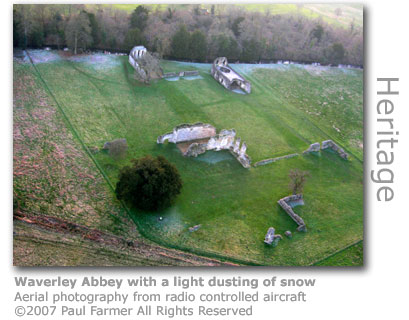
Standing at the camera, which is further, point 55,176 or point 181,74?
point 181,74

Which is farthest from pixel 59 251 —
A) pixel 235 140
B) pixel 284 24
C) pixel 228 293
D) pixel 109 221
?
pixel 284 24

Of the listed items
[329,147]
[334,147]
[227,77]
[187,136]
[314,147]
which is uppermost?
[227,77]

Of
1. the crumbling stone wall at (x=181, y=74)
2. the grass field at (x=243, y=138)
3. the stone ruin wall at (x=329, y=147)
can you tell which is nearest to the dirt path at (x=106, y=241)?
the grass field at (x=243, y=138)

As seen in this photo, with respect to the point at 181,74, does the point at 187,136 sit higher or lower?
lower

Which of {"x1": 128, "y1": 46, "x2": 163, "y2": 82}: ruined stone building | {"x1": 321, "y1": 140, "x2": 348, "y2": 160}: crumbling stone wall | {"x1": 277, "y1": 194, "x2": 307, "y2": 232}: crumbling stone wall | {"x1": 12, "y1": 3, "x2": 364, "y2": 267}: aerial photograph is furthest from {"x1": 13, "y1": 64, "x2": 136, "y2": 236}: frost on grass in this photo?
{"x1": 321, "y1": 140, "x2": 348, "y2": 160}: crumbling stone wall

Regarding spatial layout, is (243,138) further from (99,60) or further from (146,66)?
(99,60)

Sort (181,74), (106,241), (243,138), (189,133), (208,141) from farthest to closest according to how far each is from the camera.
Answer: (181,74) < (243,138) < (189,133) < (208,141) < (106,241)

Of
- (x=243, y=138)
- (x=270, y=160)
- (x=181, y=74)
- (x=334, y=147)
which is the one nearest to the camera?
(x=270, y=160)

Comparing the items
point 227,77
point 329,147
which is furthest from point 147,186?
point 227,77
